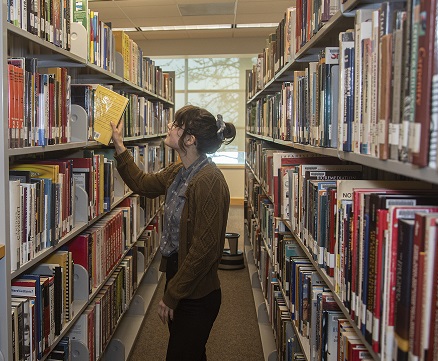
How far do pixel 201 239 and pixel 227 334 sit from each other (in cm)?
174

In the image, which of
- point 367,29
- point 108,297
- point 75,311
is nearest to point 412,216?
point 367,29

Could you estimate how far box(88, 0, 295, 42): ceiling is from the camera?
5.83 metres

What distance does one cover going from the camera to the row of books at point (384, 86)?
0.71 m

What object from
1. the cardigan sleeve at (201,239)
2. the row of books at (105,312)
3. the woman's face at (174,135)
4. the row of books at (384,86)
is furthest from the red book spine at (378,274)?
the row of books at (105,312)

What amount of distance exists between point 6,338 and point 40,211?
44cm

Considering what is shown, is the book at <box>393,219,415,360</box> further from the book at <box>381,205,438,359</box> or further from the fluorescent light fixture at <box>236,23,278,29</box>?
the fluorescent light fixture at <box>236,23,278,29</box>

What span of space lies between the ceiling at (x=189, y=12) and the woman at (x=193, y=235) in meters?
4.14

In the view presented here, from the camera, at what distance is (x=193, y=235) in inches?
75.8

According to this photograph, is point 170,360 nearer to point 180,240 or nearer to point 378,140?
point 180,240

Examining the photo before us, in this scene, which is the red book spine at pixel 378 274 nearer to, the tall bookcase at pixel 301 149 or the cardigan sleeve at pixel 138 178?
the tall bookcase at pixel 301 149

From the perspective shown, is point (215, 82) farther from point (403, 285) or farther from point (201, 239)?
point (403, 285)

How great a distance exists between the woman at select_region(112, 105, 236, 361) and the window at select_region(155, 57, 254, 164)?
6747 mm

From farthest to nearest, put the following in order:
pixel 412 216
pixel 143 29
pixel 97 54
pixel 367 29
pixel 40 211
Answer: pixel 143 29 → pixel 97 54 → pixel 40 211 → pixel 367 29 → pixel 412 216

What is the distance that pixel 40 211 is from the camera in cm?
159
